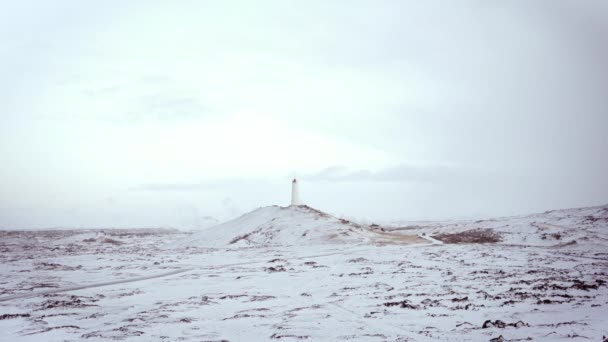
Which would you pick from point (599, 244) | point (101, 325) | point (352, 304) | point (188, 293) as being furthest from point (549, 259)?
point (101, 325)

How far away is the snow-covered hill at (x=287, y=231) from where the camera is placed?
3641 cm

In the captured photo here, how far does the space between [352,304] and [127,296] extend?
24.4 ft

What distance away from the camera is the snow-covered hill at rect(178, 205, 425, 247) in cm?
3641

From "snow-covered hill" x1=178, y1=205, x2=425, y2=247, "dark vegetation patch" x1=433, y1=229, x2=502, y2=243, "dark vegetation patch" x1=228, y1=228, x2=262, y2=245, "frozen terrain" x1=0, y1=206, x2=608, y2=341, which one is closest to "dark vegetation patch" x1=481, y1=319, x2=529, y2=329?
"frozen terrain" x1=0, y1=206, x2=608, y2=341

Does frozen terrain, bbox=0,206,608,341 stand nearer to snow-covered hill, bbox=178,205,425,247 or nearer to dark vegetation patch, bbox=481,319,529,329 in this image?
dark vegetation patch, bbox=481,319,529,329

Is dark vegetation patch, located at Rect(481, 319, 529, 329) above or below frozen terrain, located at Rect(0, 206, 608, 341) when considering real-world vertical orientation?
above

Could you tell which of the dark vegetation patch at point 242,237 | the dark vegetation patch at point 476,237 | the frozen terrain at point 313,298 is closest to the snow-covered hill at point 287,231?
the dark vegetation patch at point 242,237

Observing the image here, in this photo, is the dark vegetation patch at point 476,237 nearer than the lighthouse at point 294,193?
Yes

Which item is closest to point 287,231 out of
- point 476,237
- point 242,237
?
point 242,237

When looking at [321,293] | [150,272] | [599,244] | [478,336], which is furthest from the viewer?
[599,244]

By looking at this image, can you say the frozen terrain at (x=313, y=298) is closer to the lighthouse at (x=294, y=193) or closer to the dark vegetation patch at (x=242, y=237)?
the dark vegetation patch at (x=242, y=237)

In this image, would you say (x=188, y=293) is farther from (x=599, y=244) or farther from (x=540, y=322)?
(x=599, y=244)

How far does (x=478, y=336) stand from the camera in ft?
27.9

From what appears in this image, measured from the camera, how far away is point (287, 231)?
39.9 meters
